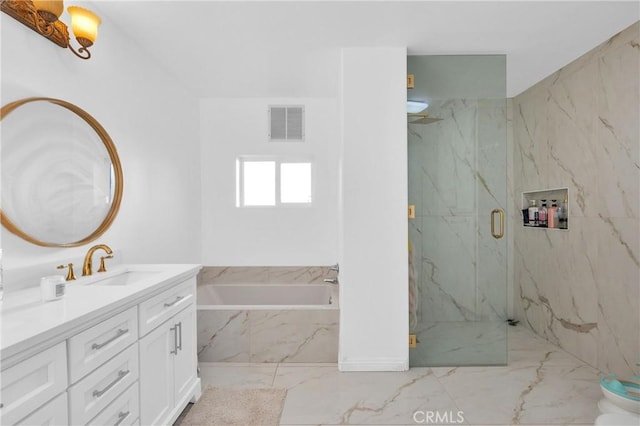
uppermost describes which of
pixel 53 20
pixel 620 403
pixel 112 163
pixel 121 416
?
pixel 53 20

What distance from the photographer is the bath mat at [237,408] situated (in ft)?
6.98

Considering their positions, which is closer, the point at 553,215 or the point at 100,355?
the point at 100,355

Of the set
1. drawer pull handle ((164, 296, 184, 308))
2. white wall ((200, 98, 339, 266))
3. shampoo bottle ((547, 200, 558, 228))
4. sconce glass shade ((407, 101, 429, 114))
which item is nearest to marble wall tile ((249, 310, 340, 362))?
drawer pull handle ((164, 296, 184, 308))

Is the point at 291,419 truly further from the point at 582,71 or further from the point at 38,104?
the point at 582,71

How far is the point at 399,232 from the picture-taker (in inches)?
109

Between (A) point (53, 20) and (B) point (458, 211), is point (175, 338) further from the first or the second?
(B) point (458, 211)

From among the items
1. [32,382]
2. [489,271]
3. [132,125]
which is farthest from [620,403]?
[132,125]

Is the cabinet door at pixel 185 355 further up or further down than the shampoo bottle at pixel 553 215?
further down

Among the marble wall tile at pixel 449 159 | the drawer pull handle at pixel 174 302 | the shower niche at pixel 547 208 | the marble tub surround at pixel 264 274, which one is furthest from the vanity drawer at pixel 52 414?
the shower niche at pixel 547 208

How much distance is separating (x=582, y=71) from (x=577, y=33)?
465 millimetres

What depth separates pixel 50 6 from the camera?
170 centimetres

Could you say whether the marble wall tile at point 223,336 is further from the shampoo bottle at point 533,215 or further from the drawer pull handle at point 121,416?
the shampoo bottle at point 533,215

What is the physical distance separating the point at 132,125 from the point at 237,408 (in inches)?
76.8

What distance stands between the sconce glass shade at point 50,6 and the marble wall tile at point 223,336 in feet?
6.83
